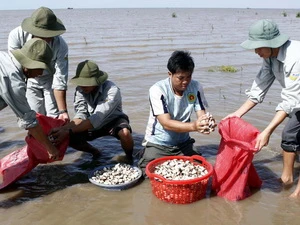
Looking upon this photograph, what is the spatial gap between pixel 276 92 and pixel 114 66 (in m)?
4.78

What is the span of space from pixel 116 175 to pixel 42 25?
1917 millimetres

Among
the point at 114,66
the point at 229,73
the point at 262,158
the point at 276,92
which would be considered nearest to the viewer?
the point at 262,158

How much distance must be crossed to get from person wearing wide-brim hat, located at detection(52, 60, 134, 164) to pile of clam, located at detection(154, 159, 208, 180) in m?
0.89

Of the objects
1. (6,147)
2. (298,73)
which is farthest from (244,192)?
(6,147)

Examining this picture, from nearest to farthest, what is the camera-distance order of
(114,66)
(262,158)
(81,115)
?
(81,115) → (262,158) → (114,66)

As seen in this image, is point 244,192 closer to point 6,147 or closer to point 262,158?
point 262,158

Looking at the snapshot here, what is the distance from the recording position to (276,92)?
25.0ft

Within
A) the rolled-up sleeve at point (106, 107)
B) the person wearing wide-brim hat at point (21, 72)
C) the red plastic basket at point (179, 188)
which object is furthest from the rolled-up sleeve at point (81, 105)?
the red plastic basket at point (179, 188)

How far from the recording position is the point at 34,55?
323 centimetres

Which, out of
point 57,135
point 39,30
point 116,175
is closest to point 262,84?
point 116,175

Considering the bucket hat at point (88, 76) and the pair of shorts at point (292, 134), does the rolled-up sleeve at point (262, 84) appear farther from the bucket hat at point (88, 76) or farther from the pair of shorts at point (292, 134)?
the bucket hat at point (88, 76)

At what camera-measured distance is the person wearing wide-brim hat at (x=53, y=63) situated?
13.4 ft

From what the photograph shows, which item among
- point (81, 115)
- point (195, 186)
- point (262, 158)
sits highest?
point (81, 115)

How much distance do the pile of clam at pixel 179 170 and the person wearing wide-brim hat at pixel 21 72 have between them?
1387mm
